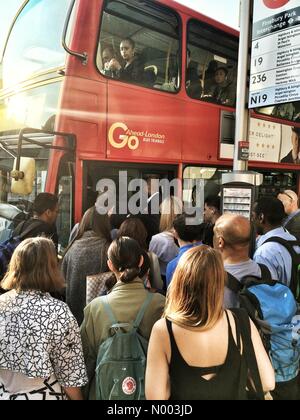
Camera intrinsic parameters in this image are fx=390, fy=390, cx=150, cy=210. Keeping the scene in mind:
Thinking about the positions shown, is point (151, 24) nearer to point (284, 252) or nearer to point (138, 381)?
point (284, 252)

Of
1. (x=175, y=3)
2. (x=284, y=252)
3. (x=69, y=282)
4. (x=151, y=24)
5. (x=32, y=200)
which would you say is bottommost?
(x=69, y=282)

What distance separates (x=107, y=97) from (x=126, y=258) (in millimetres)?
2331

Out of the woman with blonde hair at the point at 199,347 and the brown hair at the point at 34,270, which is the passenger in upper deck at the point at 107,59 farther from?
the woman with blonde hair at the point at 199,347

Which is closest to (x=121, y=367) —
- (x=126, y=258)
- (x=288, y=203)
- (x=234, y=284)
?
(x=126, y=258)

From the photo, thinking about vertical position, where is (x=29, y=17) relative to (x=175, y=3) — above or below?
below

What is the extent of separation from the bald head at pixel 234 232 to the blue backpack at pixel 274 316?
0.66ft

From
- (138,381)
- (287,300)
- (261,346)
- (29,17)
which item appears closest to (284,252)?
(287,300)

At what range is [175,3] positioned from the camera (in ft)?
14.8

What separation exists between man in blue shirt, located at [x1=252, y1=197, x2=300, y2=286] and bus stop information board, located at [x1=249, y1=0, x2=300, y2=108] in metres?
1.16

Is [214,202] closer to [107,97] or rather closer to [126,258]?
[107,97]

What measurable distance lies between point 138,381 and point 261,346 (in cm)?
61

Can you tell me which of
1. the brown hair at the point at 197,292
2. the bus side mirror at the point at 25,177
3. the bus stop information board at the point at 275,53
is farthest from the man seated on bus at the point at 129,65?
the brown hair at the point at 197,292

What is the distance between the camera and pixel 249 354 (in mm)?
1614

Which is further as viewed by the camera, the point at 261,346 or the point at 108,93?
the point at 108,93
